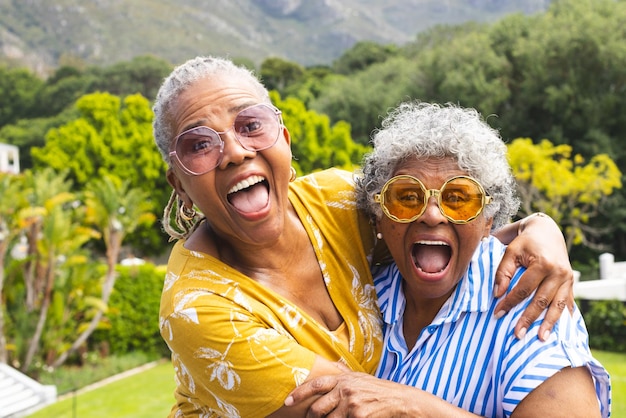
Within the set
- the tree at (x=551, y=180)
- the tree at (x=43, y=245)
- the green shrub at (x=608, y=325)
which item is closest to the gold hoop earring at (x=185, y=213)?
the tree at (x=43, y=245)

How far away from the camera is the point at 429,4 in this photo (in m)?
132

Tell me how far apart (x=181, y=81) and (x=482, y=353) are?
133 centimetres

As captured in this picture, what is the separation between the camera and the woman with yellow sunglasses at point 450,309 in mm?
1982

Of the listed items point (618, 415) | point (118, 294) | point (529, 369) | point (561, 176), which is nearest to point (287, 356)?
point (529, 369)

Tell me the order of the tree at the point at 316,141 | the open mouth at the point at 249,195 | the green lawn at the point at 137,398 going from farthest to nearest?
the tree at the point at 316,141 → the green lawn at the point at 137,398 → the open mouth at the point at 249,195

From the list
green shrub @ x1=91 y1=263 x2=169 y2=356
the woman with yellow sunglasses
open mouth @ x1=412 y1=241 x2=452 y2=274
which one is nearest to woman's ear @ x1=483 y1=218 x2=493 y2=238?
the woman with yellow sunglasses

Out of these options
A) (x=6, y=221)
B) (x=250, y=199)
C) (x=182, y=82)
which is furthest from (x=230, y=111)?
(x=6, y=221)

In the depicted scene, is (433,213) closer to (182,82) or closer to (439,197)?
(439,197)

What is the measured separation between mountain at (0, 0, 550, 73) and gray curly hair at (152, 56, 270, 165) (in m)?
77.7

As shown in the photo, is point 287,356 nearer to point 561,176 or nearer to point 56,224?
point 56,224

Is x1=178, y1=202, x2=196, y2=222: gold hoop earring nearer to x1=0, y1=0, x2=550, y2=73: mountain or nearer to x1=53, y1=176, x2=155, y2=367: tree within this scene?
x1=53, y1=176, x2=155, y2=367: tree

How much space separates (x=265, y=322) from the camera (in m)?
2.26

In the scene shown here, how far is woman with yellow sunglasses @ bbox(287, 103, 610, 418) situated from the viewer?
78.0 inches

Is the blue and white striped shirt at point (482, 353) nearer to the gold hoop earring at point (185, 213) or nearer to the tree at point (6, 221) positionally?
the gold hoop earring at point (185, 213)
